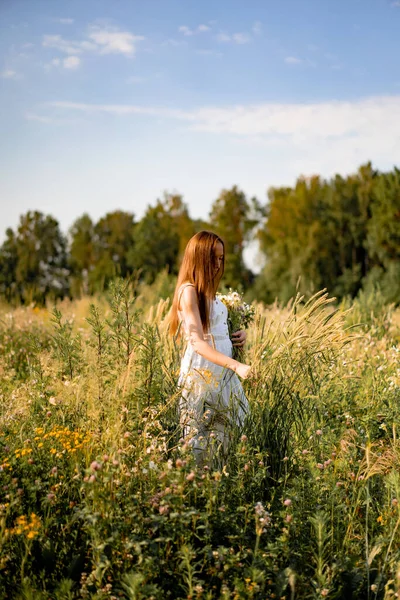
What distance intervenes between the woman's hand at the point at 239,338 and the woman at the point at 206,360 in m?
0.09

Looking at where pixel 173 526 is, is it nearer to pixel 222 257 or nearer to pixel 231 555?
pixel 231 555

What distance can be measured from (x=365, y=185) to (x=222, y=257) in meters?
31.4

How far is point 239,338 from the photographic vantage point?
4156mm

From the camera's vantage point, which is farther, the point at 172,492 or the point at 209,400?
the point at 209,400

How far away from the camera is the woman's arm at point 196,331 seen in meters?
3.62

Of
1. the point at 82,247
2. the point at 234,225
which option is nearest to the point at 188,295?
the point at 234,225

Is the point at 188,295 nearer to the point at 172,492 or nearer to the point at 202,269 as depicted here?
the point at 202,269

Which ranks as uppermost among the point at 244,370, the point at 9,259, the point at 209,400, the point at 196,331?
the point at 9,259

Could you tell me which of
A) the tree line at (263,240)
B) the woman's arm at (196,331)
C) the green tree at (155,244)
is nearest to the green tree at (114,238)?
the tree line at (263,240)

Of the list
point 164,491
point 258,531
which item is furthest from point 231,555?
point 164,491

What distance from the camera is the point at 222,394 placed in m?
3.86

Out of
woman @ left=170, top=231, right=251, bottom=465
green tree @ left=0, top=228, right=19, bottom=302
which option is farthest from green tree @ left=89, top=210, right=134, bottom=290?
woman @ left=170, top=231, right=251, bottom=465

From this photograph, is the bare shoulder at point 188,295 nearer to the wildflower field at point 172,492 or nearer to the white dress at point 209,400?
the white dress at point 209,400

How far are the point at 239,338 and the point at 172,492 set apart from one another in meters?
1.55
